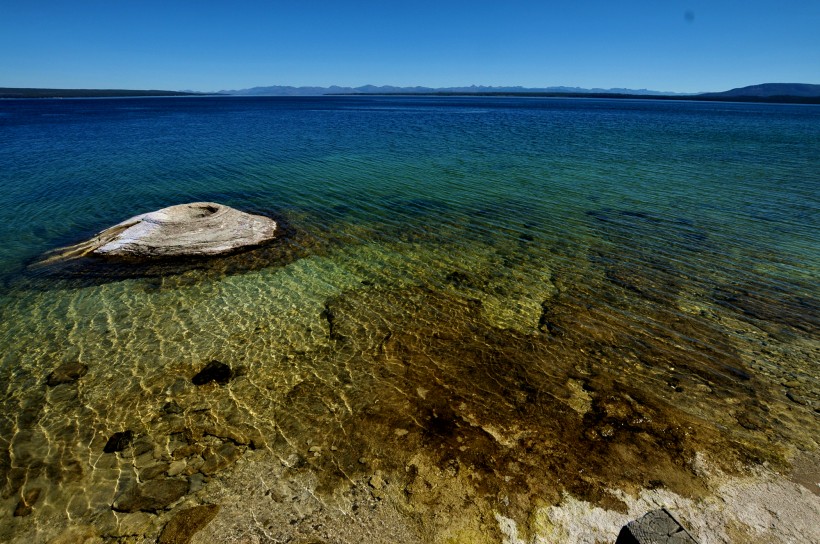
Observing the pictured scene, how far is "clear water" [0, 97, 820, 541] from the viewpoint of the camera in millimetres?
7086

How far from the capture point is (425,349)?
33.8 ft

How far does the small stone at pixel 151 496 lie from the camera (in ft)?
20.9

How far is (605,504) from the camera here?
20.6 ft

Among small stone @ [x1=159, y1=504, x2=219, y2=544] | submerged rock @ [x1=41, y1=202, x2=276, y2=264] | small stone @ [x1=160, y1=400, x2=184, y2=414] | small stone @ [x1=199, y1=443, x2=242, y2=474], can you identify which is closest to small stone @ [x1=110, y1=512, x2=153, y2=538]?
small stone @ [x1=159, y1=504, x2=219, y2=544]

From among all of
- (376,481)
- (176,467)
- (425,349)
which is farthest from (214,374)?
(425,349)

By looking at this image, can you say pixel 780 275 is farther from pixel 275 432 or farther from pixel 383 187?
pixel 383 187

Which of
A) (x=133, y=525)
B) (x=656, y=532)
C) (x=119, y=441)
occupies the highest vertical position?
(x=656, y=532)

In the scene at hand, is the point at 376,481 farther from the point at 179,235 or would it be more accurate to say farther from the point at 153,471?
the point at 179,235

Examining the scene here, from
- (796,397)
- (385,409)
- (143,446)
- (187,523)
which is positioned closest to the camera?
(187,523)

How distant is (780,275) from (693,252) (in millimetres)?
2722

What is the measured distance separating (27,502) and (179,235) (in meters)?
12.0

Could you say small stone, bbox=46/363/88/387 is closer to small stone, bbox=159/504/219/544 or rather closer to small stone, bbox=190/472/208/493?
small stone, bbox=190/472/208/493

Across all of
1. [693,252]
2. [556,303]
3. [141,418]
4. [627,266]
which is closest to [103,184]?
[141,418]

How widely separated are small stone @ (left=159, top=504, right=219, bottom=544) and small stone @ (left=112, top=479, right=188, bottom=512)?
1.37ft
